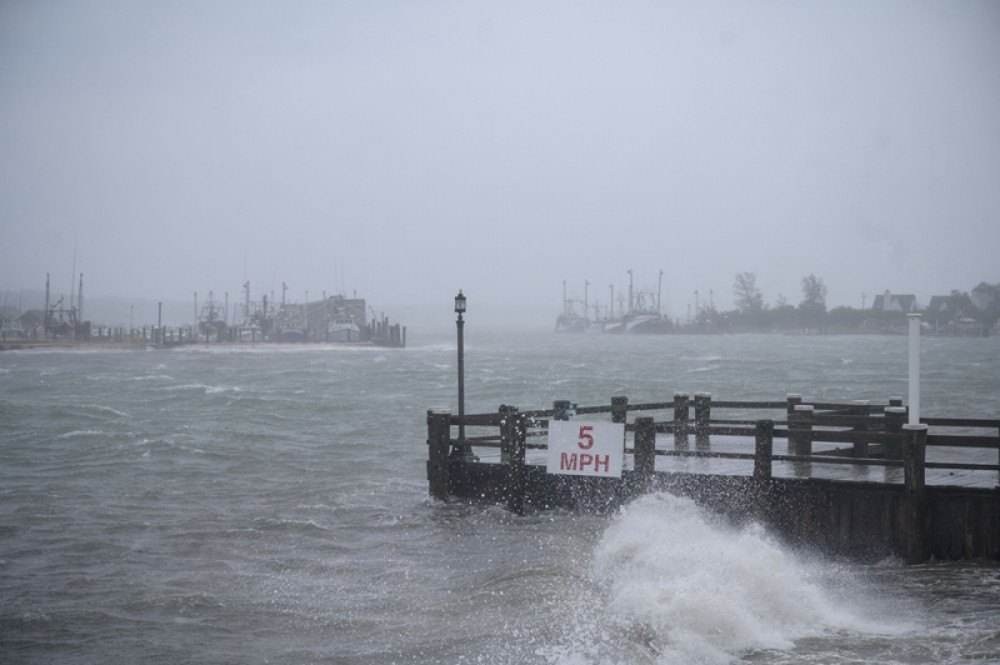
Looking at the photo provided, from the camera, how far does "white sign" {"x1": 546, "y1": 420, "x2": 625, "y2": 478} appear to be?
57.3 ft

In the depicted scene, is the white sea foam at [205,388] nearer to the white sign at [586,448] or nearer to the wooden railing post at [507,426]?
the wooden railing post at [507,426]

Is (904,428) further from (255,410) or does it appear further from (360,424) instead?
(255,410)

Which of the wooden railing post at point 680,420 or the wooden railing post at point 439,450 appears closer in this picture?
the wooden railing post at point 680,420

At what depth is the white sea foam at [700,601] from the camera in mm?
12164

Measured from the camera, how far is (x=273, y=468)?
3044 cm

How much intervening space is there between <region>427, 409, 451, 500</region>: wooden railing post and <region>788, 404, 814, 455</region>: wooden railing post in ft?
20.7

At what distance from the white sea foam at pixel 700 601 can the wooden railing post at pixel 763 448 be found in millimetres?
891

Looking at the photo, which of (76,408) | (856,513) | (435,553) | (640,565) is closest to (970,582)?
(856,513)

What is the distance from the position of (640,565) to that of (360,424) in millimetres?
31326

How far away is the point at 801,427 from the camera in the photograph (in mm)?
17625

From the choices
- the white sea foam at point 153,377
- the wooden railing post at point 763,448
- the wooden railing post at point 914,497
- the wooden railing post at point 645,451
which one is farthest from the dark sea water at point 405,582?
the white sea foam at point 153,377

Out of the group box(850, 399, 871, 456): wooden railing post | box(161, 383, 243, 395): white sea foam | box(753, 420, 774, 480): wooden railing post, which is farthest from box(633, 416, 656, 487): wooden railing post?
box(161, 383, 243, 395): white sea foam

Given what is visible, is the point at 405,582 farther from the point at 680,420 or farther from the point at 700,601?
the point at 680,420

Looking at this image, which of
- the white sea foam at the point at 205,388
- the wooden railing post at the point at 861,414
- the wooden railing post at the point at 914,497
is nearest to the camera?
the wooden railing post at the point at 914,497
